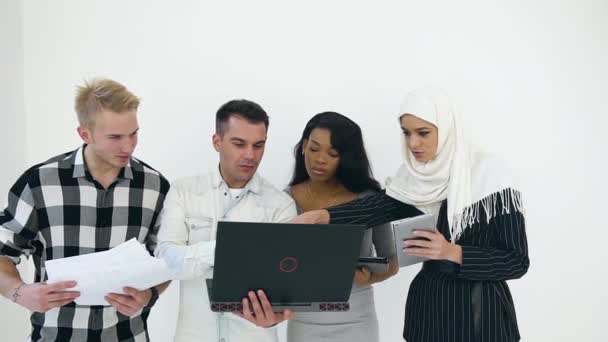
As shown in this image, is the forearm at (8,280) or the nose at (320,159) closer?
the forearm at (8,280)

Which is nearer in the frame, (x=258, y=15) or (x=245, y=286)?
(x=245, y=286)

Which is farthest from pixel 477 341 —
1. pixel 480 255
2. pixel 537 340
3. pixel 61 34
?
pixel 61 34

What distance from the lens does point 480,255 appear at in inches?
76.9

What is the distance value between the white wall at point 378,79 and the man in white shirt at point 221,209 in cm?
112

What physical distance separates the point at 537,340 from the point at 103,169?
2648 millimetres

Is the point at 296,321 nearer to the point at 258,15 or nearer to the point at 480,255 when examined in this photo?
the point at 480,255

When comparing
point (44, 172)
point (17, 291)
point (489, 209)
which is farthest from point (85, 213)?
point (489, 209)

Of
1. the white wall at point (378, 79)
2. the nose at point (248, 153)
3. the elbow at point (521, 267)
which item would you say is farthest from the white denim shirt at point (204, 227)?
the white wall at point (378, 79)

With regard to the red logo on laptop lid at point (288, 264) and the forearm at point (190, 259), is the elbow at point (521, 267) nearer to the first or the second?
the red logo on laptop lid at point (288, 264)

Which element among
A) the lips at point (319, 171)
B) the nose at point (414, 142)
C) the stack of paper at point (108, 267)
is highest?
the nose at point (414, 142)

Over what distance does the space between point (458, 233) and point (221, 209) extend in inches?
33.2

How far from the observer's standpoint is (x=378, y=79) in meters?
3.43

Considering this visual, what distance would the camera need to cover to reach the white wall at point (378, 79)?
11.1 ft

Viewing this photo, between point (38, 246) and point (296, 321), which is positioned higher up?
point (38, 246)
